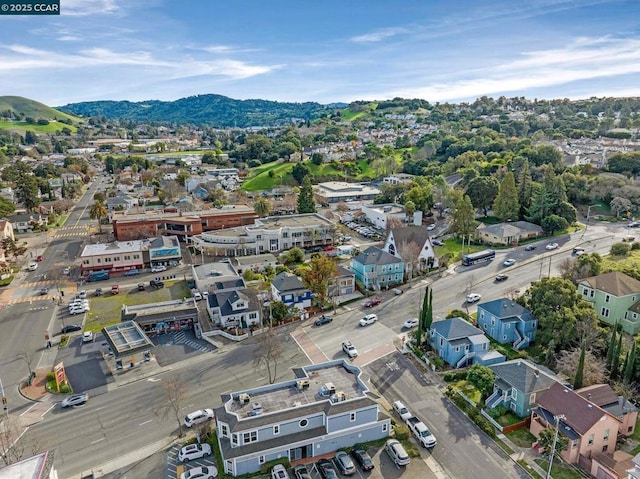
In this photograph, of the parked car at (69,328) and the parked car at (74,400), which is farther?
the parked car at (69,328)

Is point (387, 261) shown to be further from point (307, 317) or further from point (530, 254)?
point (530, 254)

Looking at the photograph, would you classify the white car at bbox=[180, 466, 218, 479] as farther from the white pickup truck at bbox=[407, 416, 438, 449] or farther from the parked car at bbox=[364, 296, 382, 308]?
the parked car at bbox=[364, 296, 382, 308]

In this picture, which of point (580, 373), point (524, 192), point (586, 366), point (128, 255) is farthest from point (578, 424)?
point (524, 192)

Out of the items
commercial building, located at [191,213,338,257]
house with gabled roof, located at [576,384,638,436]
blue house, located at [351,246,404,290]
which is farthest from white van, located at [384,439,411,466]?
commercial building, located at [191,213,338,257]

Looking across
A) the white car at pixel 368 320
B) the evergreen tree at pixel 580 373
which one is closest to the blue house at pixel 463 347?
the evergreen tree at pixel 580 373

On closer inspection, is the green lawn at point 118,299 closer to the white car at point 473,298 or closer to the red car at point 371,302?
the red car at point 371,302

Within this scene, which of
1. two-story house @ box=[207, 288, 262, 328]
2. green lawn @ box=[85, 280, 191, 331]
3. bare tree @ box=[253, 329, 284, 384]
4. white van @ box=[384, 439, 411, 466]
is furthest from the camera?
green lawn @ box=[85, 280, 191, 331]
